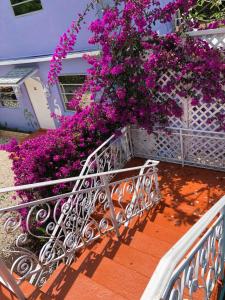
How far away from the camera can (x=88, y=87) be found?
21.5ft

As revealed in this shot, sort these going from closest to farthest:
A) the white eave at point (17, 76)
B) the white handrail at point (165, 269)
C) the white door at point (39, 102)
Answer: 1. the white handrail at point (165, 269)
2. the white eave at point (17, 76)
3. the white door at point (39, 102)

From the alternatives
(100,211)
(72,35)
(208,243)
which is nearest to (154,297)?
(208,243)

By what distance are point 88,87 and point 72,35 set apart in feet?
5.03

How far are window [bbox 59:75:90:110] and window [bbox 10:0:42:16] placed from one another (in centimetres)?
225

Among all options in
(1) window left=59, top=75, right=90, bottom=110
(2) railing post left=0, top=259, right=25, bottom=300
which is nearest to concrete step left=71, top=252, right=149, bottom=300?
(2) railing post left=0, top=259, right=25, bottom=300

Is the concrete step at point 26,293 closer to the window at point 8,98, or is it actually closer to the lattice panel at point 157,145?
the lattice panel at point 157,145

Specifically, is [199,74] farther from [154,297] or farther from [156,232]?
[154,297]

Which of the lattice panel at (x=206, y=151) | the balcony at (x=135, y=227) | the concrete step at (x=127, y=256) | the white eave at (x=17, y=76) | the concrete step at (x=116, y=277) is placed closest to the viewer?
the balcony at (x=135, y=227)

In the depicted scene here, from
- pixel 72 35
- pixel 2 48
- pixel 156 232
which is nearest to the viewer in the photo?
pixel 156 232

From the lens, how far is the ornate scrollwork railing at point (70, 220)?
9.32 ft

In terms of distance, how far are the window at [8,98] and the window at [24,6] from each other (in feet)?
12.8

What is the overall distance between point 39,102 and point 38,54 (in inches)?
91.1

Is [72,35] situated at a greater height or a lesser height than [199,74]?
greater

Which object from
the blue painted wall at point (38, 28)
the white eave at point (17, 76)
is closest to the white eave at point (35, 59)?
the blue painted wall at point (38, 28)
